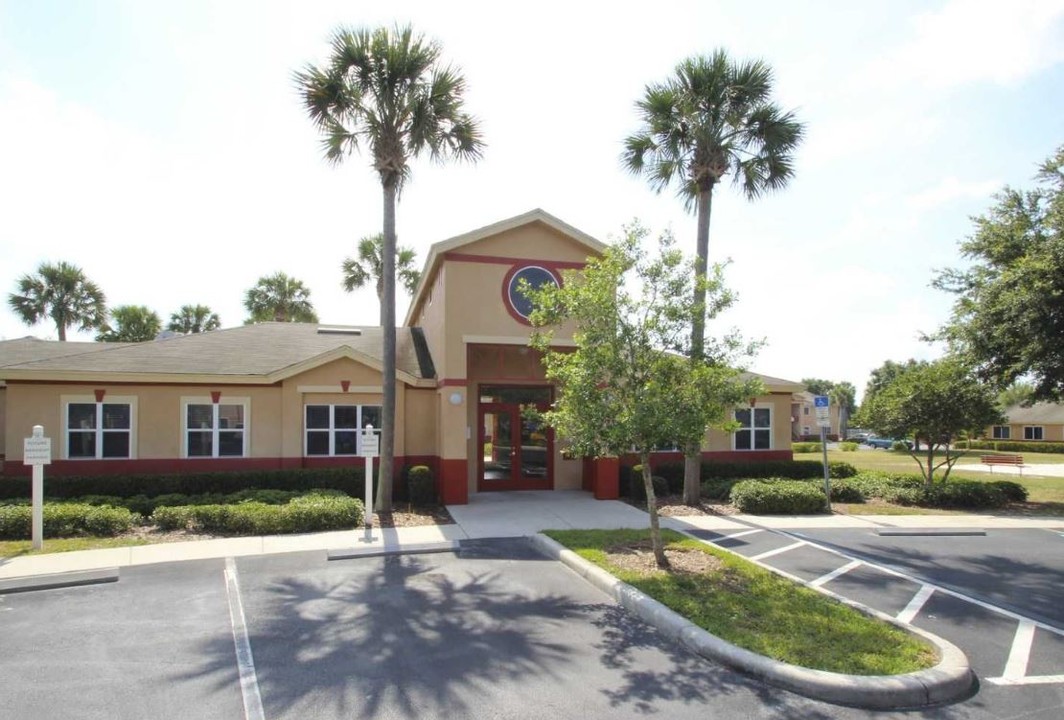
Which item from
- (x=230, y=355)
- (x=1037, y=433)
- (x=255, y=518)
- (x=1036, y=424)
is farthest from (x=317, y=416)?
(x=1037, y=433)

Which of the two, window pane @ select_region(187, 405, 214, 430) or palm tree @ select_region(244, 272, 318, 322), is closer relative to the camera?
window pane @ select_region(187, 405, 214, 430)

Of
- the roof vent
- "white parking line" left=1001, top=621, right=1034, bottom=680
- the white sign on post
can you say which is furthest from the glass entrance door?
"white parking line" left=1001, top=621, right=1034, bottom=680

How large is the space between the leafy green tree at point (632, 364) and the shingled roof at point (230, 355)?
832cm

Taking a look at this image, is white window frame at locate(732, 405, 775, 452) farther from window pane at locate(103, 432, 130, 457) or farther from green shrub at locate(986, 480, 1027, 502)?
window pane at locate(103, 432, 130, 457)

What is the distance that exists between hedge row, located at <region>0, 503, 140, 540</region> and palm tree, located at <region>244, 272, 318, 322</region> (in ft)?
75.1

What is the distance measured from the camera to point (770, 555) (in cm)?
1050

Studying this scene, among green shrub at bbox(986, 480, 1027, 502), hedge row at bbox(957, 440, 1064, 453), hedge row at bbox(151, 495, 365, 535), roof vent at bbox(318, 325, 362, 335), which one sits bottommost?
hedge row at bbox(957, 440, 1064, 453)

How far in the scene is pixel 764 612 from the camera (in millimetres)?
7145

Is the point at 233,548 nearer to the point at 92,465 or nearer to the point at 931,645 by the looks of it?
the point at 92,465

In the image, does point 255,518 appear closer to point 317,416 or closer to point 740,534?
point 317,416

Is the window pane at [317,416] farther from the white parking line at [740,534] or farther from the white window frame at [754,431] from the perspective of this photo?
the white window frame at [754,431]

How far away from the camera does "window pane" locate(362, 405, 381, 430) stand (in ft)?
54.7

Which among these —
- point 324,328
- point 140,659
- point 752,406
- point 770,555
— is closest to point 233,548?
point 140,659

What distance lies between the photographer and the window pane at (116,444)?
15.4 m
